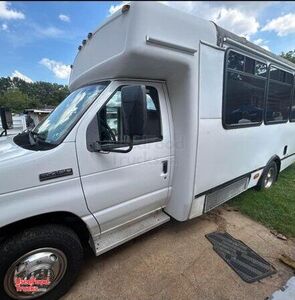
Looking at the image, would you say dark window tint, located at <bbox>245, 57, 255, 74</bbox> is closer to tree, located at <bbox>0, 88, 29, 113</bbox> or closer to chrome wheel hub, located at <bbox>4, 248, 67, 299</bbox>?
chrome wheel hub, located at <bbox>4, 248, 67, 299</bbox>

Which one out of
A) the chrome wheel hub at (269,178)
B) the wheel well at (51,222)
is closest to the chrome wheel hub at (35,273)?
the wheel well at (51,222)

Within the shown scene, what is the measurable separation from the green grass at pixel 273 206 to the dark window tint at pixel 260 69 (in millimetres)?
2344

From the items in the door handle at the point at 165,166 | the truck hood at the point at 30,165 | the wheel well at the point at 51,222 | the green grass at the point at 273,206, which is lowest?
the green grass at the point at 273,206

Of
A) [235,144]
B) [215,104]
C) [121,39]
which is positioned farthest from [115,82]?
[235,144]

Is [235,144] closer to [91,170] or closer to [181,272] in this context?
[181,272]

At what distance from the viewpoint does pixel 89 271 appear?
2682 mm

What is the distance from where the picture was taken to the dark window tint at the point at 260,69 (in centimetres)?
360

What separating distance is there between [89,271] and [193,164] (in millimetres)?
1815

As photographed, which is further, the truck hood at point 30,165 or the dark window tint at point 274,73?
the dark window tint at point 274,73

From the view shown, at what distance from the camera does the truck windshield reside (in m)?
2.18

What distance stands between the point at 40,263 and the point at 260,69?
4067 mm

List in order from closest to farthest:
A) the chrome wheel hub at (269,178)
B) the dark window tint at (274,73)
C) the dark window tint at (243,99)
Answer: the dark window tint at (243,99) < the dark window tint at (274,73) < the chrome wheel hub at (269,178)

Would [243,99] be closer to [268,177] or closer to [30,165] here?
[268,177]

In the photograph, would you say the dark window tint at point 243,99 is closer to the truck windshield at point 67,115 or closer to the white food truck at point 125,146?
the white food truck at point 125,146
